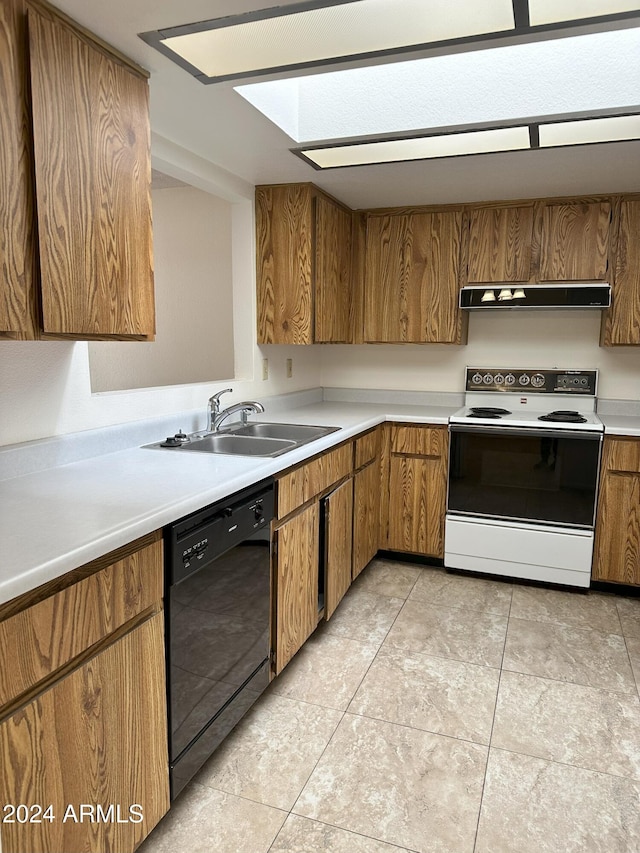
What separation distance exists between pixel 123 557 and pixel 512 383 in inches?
113

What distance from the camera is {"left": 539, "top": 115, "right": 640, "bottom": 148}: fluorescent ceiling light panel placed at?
6.85 ft

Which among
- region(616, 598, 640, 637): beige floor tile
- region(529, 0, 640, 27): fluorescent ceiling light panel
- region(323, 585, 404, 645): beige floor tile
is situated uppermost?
region(529, 0, 640, 27): fluorescent ceiling light panel

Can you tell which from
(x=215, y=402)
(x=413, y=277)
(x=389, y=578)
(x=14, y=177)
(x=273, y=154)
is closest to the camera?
(x=14, y=177)

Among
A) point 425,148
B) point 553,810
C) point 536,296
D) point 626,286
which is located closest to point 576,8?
point 425,148

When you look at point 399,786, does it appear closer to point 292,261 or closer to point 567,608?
point 567,608

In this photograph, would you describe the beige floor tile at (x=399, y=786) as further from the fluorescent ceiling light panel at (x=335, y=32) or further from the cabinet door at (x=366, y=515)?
the fluorescent ceiling light panel at (x=335, y=32)

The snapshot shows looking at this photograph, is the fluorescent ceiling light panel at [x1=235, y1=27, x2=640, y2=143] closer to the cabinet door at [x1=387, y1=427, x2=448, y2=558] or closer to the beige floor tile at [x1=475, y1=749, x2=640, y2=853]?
the cabinet door at [x1=387, y1=427, x2=448, y2=558]

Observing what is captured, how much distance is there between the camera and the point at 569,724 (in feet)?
6.61

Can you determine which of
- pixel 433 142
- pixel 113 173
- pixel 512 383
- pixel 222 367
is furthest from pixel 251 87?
pixel 512 383

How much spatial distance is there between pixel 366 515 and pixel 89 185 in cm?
215

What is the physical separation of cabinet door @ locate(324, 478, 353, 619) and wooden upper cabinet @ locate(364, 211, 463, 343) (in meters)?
1.19

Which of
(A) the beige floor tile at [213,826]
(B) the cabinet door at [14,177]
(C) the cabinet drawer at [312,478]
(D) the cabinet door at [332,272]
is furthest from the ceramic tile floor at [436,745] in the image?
(D) the cabinet door at [332,272]

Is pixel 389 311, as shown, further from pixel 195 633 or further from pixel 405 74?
pixel 195 633

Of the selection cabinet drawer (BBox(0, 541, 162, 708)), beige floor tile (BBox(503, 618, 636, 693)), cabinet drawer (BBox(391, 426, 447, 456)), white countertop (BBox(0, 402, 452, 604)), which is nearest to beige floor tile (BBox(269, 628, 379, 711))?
beige floor tile (BBox(503, 618, 636, 693))
